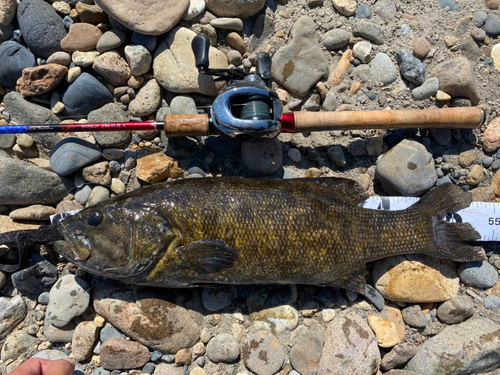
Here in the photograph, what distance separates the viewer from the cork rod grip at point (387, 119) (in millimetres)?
3729

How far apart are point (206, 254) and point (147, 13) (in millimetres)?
2879

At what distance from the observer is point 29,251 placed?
3686 millimetres

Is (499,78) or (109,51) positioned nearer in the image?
(109,51)

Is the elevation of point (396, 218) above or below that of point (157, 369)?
above

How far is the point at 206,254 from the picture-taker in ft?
10.7

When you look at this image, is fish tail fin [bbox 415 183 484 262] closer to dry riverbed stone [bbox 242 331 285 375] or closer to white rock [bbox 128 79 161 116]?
dry riverbed stone [bbox 242 331 285 375]

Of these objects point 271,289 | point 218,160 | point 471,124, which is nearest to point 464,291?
point 471,124

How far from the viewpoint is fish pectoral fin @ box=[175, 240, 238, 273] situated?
10.7 feet

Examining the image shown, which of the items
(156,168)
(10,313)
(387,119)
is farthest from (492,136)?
(10,313)

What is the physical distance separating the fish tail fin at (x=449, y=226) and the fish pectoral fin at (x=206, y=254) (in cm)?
229

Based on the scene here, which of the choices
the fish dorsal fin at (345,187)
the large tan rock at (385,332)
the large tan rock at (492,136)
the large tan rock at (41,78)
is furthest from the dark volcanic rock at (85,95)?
the large tan rock at (492,136)

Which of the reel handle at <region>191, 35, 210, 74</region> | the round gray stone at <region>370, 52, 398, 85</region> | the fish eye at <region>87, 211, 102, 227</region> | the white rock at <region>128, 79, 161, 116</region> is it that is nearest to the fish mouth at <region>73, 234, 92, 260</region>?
the fish eye at <region>87, 211, 102, 227</region>

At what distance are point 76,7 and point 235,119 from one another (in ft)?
8.69

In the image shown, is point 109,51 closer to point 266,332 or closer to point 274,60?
point 274,60
